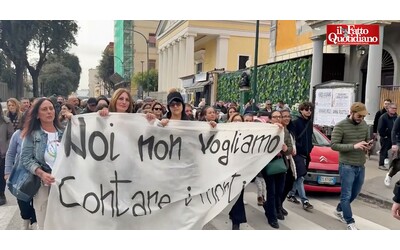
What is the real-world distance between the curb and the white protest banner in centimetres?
339

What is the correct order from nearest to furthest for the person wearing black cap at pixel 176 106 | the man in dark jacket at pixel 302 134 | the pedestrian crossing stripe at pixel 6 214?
the person wearing black cap at pixel 176 106
the pedestrian crossing stripe at pixel 6 214
the man in dark jacket at pixel 302 134

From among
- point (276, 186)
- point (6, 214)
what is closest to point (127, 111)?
point (276, 186)

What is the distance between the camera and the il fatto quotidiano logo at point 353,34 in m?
12.9

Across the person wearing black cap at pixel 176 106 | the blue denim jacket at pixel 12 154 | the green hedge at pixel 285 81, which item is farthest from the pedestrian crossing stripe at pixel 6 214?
the green hedge at pixel 285 81

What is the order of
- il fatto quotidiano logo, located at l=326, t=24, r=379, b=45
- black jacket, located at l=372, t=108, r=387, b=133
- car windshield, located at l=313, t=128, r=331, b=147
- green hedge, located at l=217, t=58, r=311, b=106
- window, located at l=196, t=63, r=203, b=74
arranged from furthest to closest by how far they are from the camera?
window, located at l=196, t=63, r=203, b=74
green hedge, located at l=217, t=58, r=311, b=106
il fatto quotidiano logo, located at l=326, t=24, r=379, b=45
black jacket, located at l=372, t=108, r=387, b=133
car windshield, located at l=313, t=128, r=331, b=147

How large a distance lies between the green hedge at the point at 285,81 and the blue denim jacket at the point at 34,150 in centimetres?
1509

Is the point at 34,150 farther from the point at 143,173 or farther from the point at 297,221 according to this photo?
the point at 297,221

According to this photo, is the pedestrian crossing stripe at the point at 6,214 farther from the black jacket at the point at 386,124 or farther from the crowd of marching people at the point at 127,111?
the black jacket at the point at 386,124

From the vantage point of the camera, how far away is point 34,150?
4.14 metres

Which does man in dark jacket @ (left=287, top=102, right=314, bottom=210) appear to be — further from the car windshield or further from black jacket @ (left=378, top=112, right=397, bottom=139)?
black jacket @ (left=378, top=112, right=397, bottom=139)

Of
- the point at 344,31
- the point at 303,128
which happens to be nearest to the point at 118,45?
the point at 344,31

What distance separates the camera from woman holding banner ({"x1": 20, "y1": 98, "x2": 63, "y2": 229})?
410 centimetres

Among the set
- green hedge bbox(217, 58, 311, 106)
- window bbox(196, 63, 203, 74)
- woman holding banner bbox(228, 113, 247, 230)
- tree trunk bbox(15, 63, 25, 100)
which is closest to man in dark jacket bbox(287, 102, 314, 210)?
woman holding banner bbox(228, 113, 247, 230)

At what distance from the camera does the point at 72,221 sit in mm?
4371
